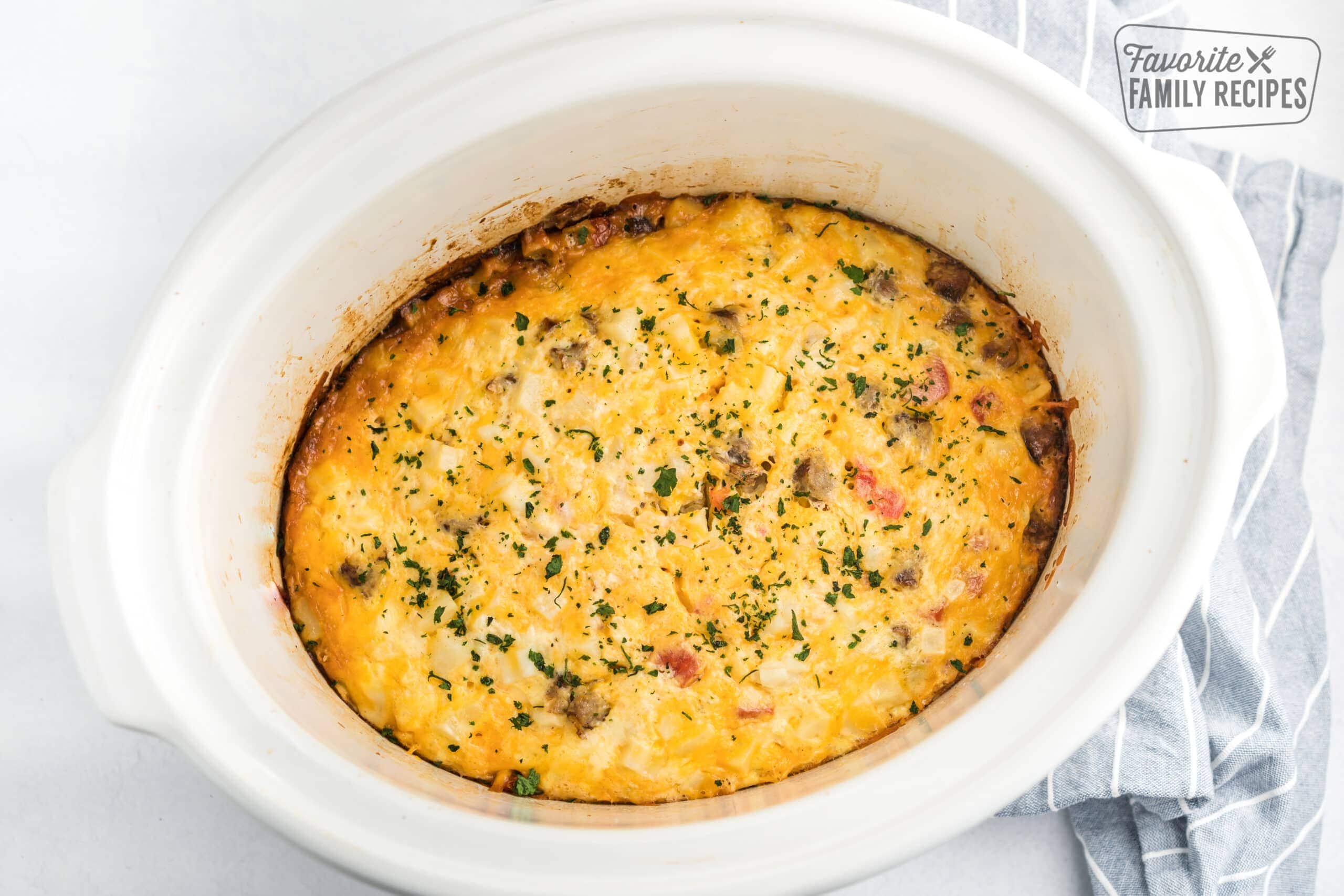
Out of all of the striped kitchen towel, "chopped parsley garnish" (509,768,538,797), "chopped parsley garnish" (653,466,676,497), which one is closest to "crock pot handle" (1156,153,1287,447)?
the striped kitchen towel

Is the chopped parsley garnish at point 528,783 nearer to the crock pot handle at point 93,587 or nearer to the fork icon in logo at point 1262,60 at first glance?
the crock pot handle at point 93,587

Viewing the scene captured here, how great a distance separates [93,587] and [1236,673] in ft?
8.77

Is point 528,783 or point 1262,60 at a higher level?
point 1262,60

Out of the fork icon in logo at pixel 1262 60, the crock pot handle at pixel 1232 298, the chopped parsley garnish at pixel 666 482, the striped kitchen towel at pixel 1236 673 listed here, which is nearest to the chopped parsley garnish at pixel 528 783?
the chopped parsley garnish at pixel 666 482

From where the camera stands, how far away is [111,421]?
5.63 feet

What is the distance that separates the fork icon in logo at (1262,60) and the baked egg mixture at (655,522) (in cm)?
155

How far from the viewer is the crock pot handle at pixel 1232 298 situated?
1.75 meters

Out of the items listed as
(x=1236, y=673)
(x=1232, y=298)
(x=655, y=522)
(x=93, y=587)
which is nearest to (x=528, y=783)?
(x=655, y=522)

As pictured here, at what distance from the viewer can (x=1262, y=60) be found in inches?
116

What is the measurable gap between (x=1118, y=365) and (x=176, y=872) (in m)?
2.59

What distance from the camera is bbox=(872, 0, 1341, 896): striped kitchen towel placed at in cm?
252

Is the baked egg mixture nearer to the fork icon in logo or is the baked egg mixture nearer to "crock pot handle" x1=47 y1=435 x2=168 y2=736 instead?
"crock pot handle" x1=47 y1=435 x2=168 y2=736

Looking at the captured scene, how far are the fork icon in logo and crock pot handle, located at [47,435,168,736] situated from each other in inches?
127

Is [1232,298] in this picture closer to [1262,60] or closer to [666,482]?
[666,482]
